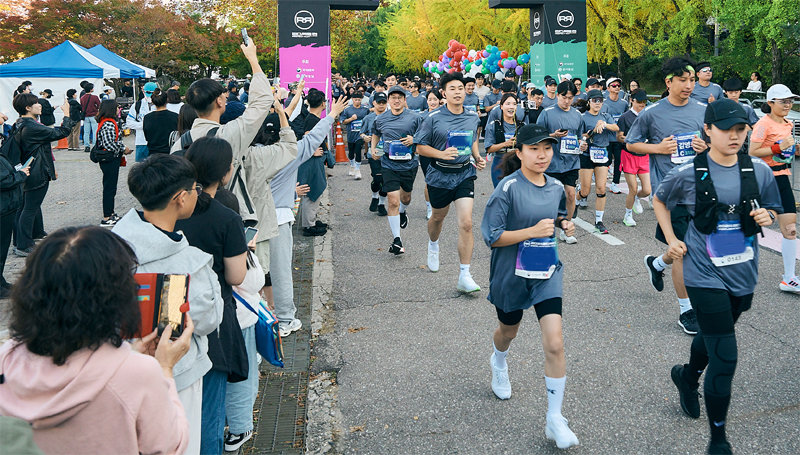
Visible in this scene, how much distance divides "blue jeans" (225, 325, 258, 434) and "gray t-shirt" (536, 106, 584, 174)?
5.68 meters

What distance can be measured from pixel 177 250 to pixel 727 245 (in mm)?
2921

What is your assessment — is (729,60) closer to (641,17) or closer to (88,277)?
(641,17)

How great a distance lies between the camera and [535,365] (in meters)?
5.16

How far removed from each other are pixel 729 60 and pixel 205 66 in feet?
95.8

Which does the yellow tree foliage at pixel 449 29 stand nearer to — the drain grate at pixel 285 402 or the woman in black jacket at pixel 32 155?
the woman in black jacket at pixel 32 155

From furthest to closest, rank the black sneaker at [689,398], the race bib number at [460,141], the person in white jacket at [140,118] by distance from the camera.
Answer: the person in white jacket at [140,118] < the race bib number at [460,141] < the black sneaker at [689,398]

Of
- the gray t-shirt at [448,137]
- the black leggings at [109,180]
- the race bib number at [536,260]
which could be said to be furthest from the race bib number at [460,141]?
the black leggings at [109,180]

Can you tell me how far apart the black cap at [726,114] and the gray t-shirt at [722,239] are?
0.22 metres

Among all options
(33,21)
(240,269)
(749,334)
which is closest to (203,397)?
(240,269)

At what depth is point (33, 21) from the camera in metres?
33.4

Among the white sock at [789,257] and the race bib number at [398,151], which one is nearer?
the white sock at [789,257]

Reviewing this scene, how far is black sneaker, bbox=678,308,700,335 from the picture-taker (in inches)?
223

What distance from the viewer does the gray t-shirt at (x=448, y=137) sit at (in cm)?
730

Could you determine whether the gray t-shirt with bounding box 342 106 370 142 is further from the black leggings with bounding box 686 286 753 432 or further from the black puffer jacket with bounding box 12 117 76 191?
the black leggings with bounding box 686 286 753 432
